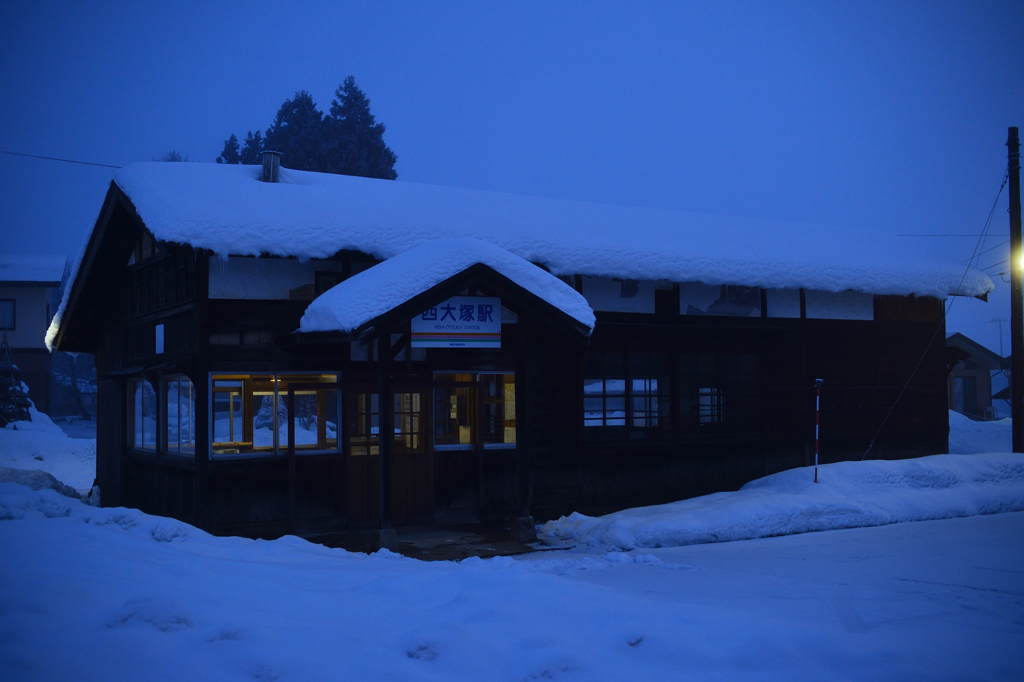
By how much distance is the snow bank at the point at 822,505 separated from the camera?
9773 millimetres

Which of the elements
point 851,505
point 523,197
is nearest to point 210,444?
point 523,197

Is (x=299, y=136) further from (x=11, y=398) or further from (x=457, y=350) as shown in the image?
(x=457, y=350)

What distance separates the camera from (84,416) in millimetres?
38625

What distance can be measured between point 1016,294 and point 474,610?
13658 millimetres

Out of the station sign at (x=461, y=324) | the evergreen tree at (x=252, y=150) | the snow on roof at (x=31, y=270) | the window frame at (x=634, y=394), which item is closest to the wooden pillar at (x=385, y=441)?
the station sign at (x=461, y=324)

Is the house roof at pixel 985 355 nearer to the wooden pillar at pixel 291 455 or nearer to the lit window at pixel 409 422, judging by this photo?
the lit window at pixel 409 422

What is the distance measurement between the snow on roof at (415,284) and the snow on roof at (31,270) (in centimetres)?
2903

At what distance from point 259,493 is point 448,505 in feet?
8.59

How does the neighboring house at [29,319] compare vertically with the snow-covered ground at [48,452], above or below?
above

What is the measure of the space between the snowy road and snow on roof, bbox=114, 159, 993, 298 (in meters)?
3.82

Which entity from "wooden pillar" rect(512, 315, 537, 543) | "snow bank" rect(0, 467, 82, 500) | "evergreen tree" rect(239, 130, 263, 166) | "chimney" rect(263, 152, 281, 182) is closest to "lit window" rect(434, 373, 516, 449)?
"wooden pillar" rect(512, 315, 537, 543)

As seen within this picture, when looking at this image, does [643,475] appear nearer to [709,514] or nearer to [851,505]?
[709,514]

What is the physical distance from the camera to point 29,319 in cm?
3331

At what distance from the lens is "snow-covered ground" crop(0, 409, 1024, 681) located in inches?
164
